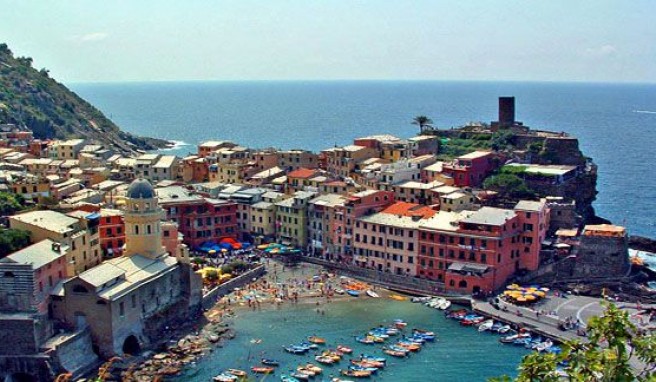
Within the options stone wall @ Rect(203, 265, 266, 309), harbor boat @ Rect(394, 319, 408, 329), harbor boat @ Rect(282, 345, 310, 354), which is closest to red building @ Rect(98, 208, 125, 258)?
stone wall @ Rect(203, 265, 266, 309)

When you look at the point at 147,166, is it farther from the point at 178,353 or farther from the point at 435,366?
the point at 435,366

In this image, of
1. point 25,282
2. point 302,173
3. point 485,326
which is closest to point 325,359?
point 485,326

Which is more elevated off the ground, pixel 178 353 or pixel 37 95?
pixel 37 95

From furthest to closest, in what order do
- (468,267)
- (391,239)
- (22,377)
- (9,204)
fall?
(391,239), (9,204), (468,267), (22,377)

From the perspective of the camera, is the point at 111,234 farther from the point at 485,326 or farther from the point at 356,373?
the point at 485,326

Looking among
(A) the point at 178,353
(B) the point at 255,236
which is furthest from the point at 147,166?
(A) the point at 178,353

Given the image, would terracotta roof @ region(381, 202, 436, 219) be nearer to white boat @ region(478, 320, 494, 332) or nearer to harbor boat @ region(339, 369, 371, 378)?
white boat @ region(478, 320, 494, 332)

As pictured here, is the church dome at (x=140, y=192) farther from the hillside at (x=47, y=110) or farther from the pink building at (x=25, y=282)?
the hillside at (x=47, y=110)
